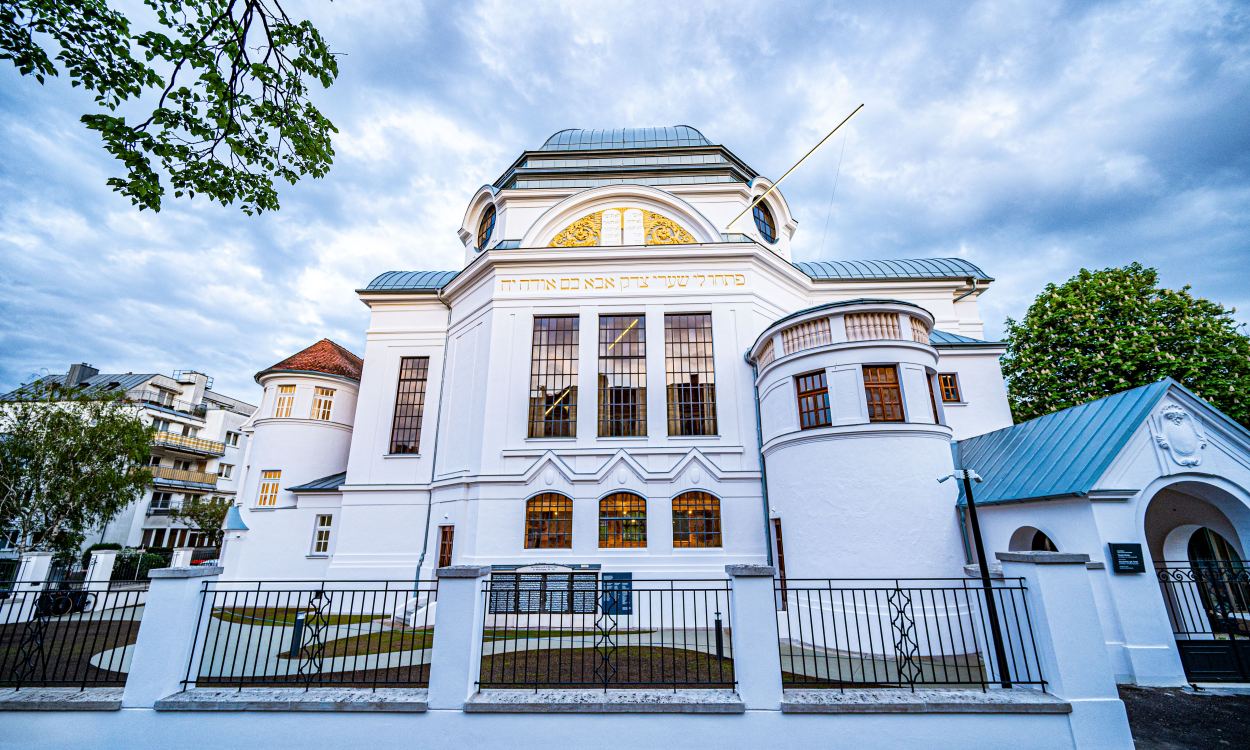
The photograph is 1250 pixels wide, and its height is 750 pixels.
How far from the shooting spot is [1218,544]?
49.5 ft

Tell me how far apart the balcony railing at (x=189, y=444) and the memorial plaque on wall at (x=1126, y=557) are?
165ft

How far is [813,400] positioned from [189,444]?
1882 inches

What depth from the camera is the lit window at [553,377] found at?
1712 cm

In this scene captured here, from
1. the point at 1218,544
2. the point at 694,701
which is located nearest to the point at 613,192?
the point at 694,701

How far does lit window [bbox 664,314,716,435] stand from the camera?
55.4 feet

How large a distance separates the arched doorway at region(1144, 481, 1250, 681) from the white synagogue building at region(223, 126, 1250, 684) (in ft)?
0.33

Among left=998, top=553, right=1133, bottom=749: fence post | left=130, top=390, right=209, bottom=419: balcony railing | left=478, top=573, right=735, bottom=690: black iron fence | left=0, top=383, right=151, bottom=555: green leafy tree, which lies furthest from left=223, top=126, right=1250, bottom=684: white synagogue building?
left=130, top=390, right=209, bottom=419: balcony railing

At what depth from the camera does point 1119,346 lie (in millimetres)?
20031

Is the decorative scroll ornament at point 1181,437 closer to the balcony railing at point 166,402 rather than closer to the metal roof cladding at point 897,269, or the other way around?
the metal roof cladding at point 897,269

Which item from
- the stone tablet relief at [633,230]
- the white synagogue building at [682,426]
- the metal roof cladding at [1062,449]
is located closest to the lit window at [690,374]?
the white synagogue building at [682,426]

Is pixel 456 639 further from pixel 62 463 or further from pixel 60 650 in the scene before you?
pixel 62 463

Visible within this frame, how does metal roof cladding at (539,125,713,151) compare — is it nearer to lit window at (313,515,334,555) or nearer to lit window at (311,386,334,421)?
lit window at (311,386,334,421)

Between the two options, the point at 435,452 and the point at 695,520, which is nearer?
the point at 695,520

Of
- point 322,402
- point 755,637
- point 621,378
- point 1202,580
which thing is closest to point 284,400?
point 322,402
